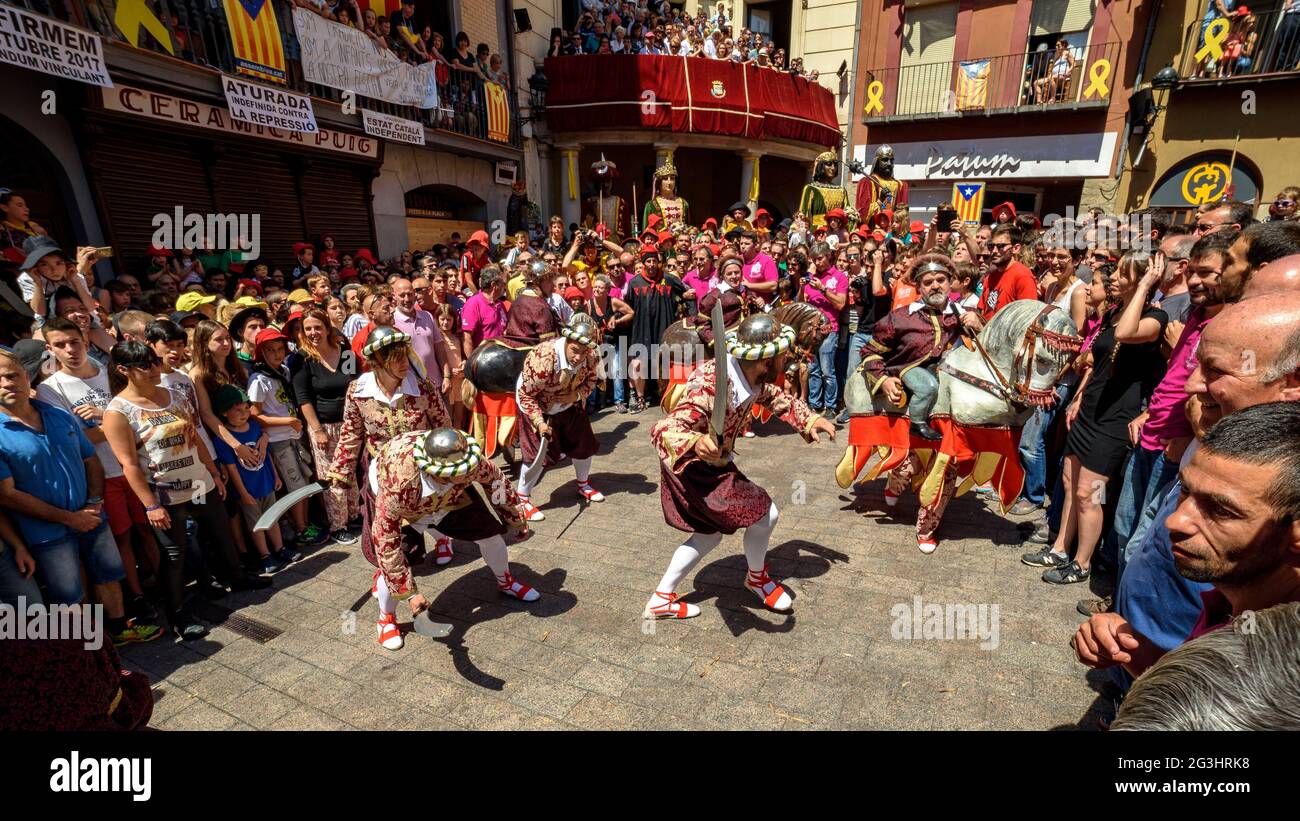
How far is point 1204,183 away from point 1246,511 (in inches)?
797

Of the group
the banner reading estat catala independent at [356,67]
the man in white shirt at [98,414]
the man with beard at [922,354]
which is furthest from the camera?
the banner reading estat catala independent at [356,67]

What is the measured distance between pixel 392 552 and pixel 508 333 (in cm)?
353

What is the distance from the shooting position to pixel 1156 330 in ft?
11.5

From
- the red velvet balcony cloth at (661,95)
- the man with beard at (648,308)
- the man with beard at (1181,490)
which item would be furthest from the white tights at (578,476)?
the red velvet balcony cloth at (661,95)

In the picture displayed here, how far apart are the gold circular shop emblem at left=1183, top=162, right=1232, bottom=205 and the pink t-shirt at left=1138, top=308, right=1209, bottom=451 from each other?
1721 centimetres

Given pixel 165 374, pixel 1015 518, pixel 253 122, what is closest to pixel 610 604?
pixel 165 374

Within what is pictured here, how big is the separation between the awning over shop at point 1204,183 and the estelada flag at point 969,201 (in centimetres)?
743

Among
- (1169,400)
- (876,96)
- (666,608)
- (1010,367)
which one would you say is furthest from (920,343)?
(876,96)

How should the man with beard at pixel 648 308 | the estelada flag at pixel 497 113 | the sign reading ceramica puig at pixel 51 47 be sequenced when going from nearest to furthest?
the sign reading ceramica puig at pixel 51 47
the man with beard at pixel 648 308
the estelada flag at pixel 497 113

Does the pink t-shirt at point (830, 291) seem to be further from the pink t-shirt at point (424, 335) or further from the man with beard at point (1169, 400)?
the pink t-shirt at point (424, 335)

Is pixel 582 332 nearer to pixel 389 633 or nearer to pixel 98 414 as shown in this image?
pixel 389 633

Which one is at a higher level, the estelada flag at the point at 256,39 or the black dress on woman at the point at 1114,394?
the estelada flag at the point at 256,39

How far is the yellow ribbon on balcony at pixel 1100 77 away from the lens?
16281mm
